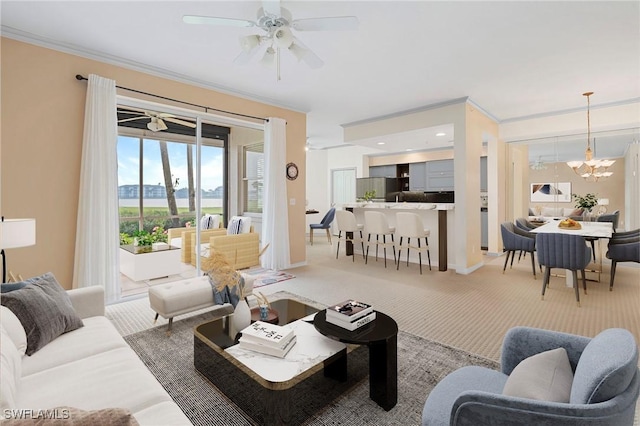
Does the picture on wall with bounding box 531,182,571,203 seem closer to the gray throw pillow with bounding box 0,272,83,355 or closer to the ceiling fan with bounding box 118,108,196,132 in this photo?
the ceiling fan with bounding box 118,108,196,132

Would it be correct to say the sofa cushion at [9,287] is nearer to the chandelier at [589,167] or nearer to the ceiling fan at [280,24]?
the ceiling fan at [280,24]

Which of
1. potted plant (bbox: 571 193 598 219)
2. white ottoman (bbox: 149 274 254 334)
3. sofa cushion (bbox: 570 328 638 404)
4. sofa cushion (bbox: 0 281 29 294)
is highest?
potted plant (bbox: 571 193 598 219)

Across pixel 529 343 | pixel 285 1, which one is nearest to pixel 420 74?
pixel 285 1

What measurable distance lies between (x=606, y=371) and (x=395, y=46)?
3.26m

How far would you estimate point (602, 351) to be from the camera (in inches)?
40.8

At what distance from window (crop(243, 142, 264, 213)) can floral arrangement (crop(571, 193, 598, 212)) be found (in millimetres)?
6066

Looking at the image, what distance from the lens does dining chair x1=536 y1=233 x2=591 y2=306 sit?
11.5 ft

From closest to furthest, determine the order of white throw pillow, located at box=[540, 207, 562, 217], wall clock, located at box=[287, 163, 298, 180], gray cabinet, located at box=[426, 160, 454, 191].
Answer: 1. wall clock, located at box=[287, 163, 298, 180]
2. white throw pillow, located at box=[540, 207, 562, 217]
3. gray cabinet, located at box=[426, 160, 454, 191]

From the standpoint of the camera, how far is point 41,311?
5.91 feet

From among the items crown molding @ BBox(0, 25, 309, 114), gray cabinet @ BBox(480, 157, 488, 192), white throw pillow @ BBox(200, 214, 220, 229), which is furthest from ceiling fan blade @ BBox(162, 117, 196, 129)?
gray cabinet @ BBox(480, 157, 488, 192)

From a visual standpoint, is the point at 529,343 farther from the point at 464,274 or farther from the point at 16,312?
the point at 464,274

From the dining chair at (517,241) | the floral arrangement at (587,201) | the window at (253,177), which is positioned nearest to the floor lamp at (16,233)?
the window at (253,177)

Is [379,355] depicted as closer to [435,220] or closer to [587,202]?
[435,220]

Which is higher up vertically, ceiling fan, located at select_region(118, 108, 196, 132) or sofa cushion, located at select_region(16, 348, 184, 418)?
ceiling fan, located at select_region(118, 108, 196, 132)
